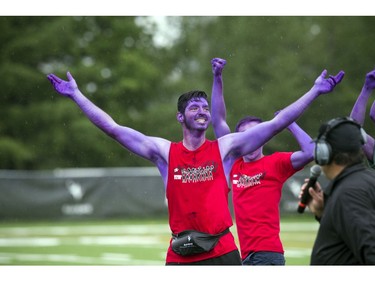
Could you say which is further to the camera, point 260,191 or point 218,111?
point 218,111

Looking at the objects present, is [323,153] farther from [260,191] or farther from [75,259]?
[75,259]

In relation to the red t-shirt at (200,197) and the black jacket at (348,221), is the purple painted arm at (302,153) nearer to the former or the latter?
the red t-shirt at (200,197)

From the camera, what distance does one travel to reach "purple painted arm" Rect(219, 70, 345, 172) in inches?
228

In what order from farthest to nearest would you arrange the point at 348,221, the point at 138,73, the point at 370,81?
the point at 138,73 < the point at 370,81 < the point at 348,221

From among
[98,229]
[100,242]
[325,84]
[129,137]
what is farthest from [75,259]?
[325,84]

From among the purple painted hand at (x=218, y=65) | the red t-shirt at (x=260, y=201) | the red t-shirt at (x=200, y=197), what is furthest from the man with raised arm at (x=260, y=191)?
the red t-shirt at (x=200, y=197)

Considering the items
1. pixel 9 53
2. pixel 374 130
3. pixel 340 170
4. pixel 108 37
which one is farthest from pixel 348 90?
pixel 340 170

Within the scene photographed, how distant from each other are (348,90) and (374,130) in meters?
3.08

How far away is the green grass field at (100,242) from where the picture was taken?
1392 centimetres

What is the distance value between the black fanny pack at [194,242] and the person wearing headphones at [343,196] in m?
1.71

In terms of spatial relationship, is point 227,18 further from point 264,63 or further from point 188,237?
point 188,237

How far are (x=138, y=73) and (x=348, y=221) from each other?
3108cm

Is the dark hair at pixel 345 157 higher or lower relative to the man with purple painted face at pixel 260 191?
lower

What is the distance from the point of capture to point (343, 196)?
3.99 meters
